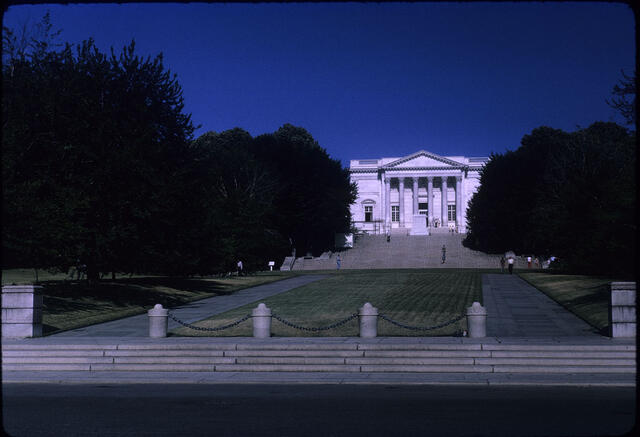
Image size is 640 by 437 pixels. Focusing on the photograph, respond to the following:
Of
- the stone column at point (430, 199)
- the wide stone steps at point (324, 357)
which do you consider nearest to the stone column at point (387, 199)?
the stone column at point (430, 199)

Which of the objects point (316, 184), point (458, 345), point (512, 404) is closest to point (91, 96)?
point (458, 345)

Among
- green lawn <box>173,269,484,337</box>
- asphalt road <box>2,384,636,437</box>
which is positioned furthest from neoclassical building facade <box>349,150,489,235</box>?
asphalt road <box>2,384,636,437</box>

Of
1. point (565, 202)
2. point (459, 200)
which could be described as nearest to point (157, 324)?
point (565, 202)

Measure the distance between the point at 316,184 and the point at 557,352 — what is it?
6784 centimetres

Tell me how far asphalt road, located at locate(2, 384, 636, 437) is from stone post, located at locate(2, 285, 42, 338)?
22.4 feet

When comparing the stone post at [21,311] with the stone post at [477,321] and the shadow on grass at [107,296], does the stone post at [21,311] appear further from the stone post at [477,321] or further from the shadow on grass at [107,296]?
the stone post at [477,321]

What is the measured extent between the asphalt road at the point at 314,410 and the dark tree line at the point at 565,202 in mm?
14097

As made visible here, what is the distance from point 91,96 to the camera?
3697 cm

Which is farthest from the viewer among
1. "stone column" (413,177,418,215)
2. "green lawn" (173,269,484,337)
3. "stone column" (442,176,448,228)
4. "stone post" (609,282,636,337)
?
"stone column" (413,177,418,215)

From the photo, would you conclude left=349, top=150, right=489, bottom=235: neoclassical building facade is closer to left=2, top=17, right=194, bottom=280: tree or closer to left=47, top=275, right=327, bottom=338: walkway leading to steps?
left=47, top=275, right=327, bottom=338: walkway leading to steps

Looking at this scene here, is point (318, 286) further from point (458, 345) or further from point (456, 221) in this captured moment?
point (456, 221)

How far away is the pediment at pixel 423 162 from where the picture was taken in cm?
12962

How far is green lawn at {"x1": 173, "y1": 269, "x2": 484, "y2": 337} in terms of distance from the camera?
22766mm

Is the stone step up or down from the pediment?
down
